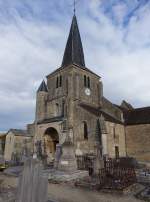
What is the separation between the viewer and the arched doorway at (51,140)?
2709 cm

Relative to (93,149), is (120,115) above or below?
above

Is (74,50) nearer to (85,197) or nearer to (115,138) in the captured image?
(115,138)

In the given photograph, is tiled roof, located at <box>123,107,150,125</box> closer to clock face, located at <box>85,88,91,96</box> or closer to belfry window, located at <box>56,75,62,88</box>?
clock face, located at <box>85,88,91,96</box>

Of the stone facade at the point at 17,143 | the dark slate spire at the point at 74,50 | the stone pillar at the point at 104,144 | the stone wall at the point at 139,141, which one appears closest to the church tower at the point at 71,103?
the dark slate spire at the point at 74,50

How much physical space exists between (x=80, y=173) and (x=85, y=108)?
12633 millimetres

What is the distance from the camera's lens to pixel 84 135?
76.0ft

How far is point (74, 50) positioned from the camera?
3031 centimetres

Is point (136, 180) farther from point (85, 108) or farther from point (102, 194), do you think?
point (85, 108)

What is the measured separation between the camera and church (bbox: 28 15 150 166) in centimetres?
2203

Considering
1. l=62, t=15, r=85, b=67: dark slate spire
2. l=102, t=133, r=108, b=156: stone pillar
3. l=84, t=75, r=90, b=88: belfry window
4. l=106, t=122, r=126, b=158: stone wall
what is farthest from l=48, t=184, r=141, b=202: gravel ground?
l=62, t=15, r=85, b=67: dark slate spire

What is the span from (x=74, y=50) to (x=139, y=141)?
661 inches

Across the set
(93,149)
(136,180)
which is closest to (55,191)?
(136,180)

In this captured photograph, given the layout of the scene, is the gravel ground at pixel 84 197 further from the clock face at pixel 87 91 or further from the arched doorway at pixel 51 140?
the clock face at pixel 87 91

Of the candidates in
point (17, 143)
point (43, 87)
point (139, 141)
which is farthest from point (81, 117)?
point (17, 143)
